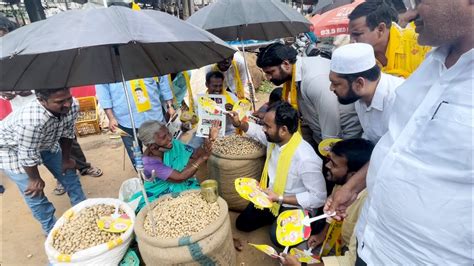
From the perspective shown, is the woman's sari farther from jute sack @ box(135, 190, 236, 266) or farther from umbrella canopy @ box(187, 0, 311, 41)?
umbrella canopy @ box(187, 0, 311, 41)

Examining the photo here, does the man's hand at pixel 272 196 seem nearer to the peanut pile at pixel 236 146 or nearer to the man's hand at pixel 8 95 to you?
the peanut pile at pixel 236 146

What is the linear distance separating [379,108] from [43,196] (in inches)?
116

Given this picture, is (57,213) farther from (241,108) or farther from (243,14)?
(243,14)

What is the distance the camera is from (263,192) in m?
2.23

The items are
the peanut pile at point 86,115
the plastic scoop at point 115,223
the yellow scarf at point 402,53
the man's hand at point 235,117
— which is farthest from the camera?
the peanut pile at point 86,115

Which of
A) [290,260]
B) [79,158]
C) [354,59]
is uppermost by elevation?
[354,59]

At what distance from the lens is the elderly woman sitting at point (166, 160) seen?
2326 millimetres

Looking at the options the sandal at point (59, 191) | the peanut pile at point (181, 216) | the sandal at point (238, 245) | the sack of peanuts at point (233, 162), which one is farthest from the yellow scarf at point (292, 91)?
the sandal at point (59, 191)

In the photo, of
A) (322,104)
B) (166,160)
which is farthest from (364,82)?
(166,160)

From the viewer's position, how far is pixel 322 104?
221cm

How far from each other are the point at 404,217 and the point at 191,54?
1771 mm

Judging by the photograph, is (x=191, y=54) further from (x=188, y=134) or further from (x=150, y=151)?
(x=188, y=134)

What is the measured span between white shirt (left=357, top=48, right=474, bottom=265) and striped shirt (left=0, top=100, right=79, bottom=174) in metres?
2.42

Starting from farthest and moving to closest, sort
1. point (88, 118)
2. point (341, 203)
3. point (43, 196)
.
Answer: point (88, 118) → point (43, 196) → point (341, 203)
